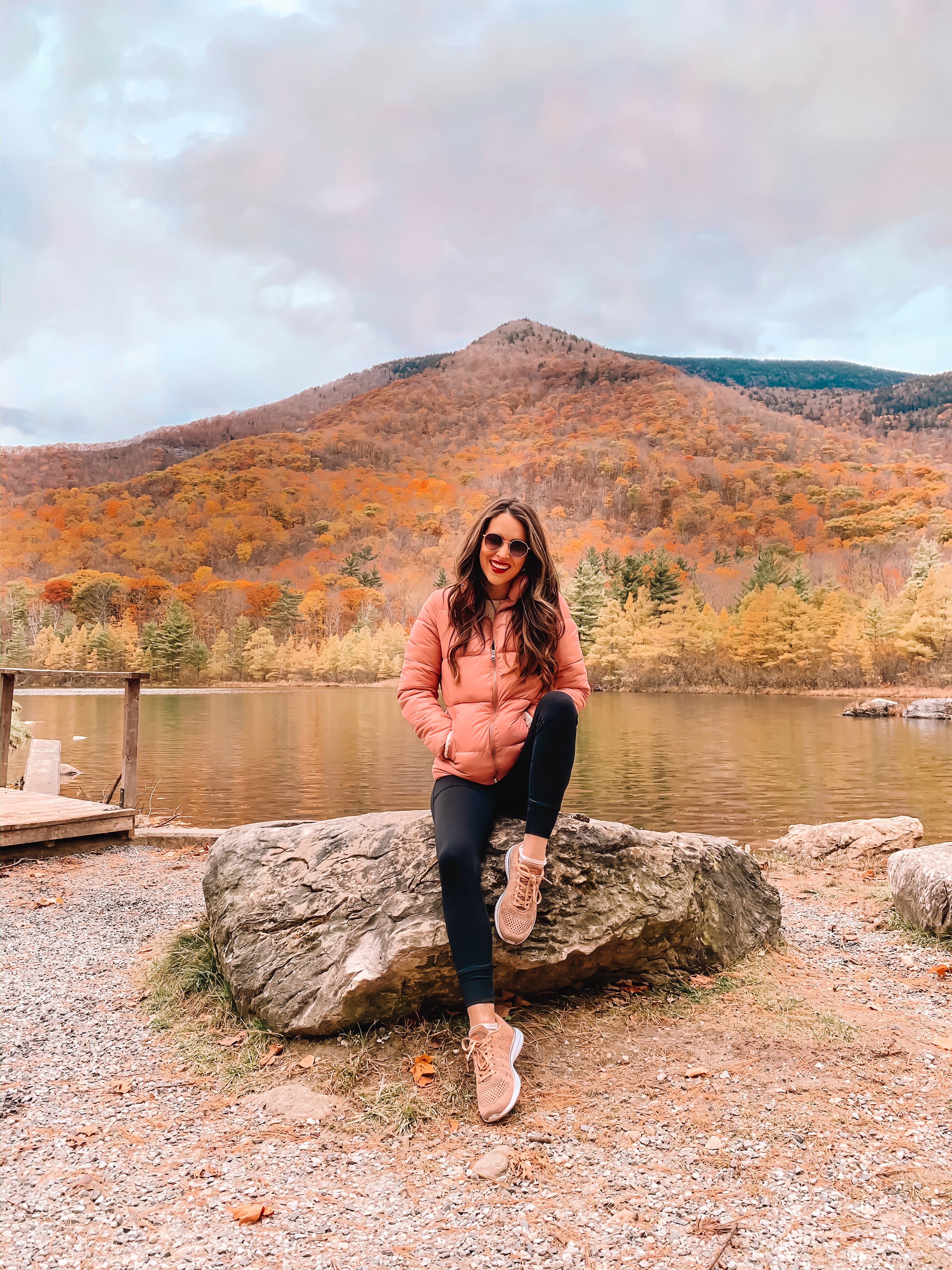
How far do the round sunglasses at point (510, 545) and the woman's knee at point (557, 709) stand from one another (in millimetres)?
656

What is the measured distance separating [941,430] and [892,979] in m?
151

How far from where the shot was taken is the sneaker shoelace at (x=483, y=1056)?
2715 millimetres

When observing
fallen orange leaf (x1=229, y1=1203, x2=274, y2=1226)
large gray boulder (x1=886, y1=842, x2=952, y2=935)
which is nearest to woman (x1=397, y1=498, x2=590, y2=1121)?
fallen orange leaf (x1=229, y1=1203, x2=274, y2=1226)

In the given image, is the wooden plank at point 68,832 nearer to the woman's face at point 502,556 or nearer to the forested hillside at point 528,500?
the woman's face at point 502,556

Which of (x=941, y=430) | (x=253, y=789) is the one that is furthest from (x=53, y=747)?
(x=941, y=430)

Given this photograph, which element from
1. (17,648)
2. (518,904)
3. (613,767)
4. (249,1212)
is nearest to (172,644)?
(17,648)

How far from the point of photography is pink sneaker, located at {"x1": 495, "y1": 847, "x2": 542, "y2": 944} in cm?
307

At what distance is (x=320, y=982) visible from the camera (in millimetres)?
3191

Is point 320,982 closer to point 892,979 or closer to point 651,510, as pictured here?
point 892,979

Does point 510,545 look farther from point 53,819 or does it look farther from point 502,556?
point 53,819

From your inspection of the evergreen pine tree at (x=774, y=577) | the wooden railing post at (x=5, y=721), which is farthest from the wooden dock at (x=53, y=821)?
the evergreen pine tree at (x=774, y=577)

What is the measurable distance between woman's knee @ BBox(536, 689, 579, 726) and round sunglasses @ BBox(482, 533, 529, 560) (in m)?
0.66

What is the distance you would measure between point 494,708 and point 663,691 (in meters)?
54.5

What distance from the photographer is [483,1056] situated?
2738 millimetres
